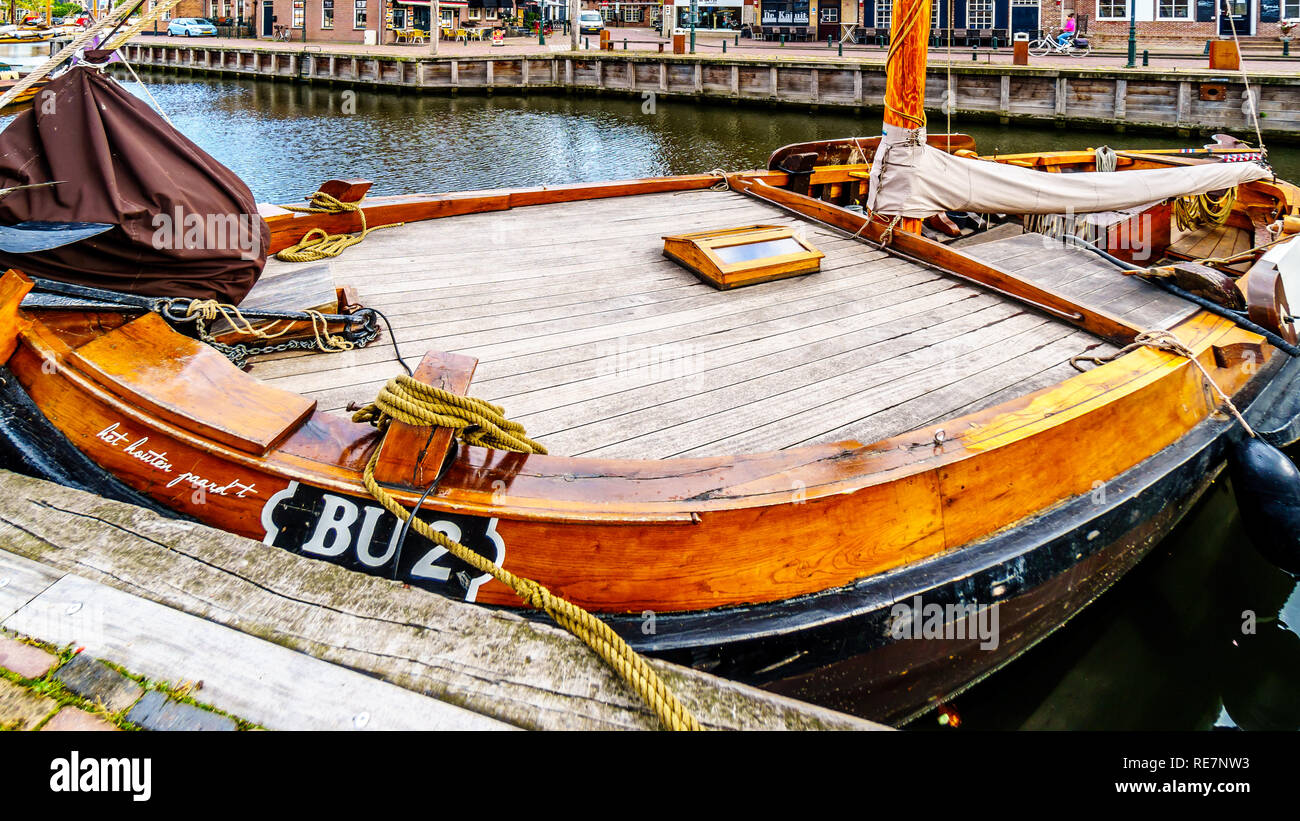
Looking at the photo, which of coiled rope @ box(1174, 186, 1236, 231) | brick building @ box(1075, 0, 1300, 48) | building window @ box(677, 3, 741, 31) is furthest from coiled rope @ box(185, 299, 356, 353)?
building window @ box(677, 3, 741, 31)

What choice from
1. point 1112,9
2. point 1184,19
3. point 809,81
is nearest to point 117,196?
point 809,81

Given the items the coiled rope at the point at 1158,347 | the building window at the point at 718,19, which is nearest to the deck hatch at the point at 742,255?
the coiled rope at the point at 1158,347

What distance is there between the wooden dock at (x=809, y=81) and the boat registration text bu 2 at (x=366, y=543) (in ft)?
72.5

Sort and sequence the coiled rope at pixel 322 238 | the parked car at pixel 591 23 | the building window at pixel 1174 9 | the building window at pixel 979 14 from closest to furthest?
the coiled rope at pixel 322 238
the building window at pixel 1174 9
the building window at pixel 979 14
the parked car at pixel 591 23

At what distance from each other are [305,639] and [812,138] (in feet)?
69.1

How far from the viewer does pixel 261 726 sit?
1.60 metres

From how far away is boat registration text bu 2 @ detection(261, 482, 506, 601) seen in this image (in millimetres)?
2230

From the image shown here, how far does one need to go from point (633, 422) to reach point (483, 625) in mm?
1032

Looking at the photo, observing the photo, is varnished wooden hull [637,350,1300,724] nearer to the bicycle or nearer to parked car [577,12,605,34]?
the bicycle

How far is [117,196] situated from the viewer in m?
2.74

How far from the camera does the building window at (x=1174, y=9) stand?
99.7 ft

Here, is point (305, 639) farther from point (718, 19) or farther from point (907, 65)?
point (718, 19)

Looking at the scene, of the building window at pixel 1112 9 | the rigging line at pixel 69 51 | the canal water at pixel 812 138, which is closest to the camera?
the rigging line at pixel 69 51

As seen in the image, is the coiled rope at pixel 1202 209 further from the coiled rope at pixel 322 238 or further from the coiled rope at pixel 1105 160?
the coiled rope at pixel 322 238
